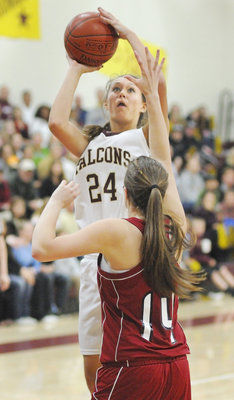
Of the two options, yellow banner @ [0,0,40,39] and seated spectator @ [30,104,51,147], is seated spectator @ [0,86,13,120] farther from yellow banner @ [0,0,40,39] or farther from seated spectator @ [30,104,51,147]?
yellow banner @ [0,0,40,39]

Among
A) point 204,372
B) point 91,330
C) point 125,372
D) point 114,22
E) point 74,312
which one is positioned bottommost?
point 74,312

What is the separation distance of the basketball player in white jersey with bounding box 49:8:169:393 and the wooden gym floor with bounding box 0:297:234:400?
4.90 ft

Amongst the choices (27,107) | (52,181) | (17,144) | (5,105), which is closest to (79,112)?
(27,107)

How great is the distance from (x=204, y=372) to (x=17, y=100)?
8361mm

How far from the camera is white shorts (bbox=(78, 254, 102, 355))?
3.68 metres

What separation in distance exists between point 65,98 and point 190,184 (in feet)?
26.2

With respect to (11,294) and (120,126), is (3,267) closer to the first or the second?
(11,294)

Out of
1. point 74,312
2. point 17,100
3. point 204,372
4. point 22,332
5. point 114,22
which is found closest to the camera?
point 114,22

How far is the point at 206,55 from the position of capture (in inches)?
654

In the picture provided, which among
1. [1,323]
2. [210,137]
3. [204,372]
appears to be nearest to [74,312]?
[1,323]

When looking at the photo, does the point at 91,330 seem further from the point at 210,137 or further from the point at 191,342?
the point at 210,137

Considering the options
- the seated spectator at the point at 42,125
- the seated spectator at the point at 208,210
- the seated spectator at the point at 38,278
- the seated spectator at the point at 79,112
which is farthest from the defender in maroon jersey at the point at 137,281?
the seated spectator at the point at 79,112

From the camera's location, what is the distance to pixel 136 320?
2.71 metres

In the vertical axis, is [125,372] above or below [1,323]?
above
